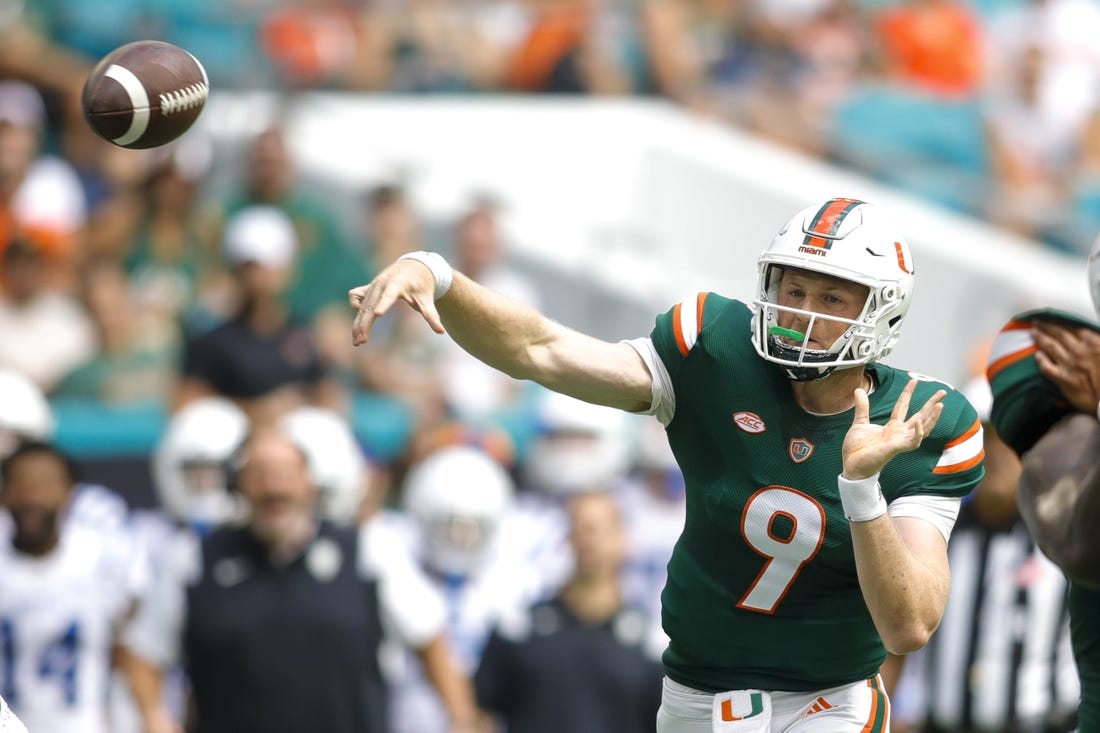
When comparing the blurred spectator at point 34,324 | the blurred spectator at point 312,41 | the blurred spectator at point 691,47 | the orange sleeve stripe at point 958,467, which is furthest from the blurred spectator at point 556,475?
the orange sleeve stripe at point 958,467

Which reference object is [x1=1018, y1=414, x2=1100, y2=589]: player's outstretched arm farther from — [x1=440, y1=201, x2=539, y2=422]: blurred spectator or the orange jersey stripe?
[x1=440, y1=201, x2=539, y2=422]: blurred spectator

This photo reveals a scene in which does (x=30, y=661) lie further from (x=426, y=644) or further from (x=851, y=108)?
(x=851, y=108)

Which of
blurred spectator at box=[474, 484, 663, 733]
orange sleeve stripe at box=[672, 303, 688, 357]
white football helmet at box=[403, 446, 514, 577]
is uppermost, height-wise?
orange sleeve stripe at box=[672, 303, 688, 357]

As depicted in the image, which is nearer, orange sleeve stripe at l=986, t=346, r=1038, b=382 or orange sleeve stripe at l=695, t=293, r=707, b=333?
orange sleeve stripe at l=695, t=293, r=707, b=333

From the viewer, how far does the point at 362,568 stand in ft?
23.0

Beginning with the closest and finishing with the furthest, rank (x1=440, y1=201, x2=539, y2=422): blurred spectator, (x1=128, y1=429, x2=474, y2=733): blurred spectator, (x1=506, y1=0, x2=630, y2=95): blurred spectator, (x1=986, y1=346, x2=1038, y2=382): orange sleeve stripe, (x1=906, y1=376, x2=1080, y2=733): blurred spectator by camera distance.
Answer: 1. (x1=986, y1=346, x2=1038, y2=382): orange sleeve stripe
2. (x1=128, y1=429, x2=474, y2=733): blurred spectator
3. (x1=906, y1=376, x2=1080, y2=733): blurred spectator
4. (x1=440, y1=201, x2=539, y2=422): blurred spectator
5. (x1=506, y1=0, x2=630, y2=95): blurred spectator

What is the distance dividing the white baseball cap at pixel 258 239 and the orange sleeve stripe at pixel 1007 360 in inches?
179

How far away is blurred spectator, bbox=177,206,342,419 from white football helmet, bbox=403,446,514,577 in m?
0.81

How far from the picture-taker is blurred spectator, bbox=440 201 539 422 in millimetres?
9711

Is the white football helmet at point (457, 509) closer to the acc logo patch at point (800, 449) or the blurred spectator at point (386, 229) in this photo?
the blurred spectator at point (386, 229)

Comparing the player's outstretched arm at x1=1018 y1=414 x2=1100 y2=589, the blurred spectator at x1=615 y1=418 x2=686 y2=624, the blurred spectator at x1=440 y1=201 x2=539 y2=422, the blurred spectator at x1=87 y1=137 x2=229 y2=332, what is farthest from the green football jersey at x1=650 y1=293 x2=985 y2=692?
the blurred spectator at x1=87 y1=137 x2=229 y2=332

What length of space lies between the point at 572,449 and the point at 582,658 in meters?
1.80

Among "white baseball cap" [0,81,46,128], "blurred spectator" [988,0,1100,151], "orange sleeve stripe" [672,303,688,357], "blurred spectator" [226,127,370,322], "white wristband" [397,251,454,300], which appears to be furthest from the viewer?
"blurred spectator" [988,0,1100,151]

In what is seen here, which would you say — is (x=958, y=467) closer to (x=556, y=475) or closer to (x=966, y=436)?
(x=966, y=436)
